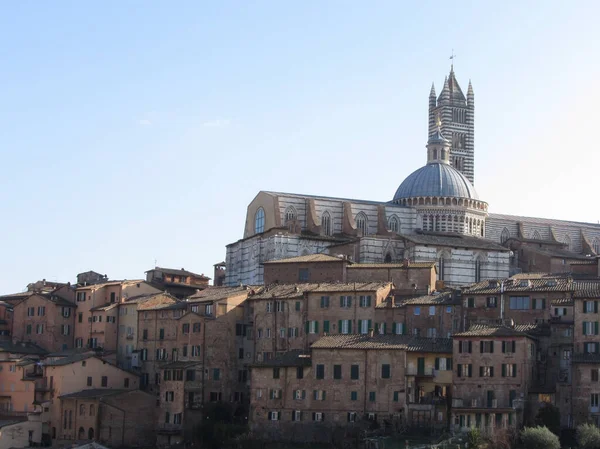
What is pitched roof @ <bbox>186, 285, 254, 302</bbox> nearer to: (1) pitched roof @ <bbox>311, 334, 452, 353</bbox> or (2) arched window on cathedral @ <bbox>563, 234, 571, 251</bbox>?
(1) pitched roof @ <bbox>311, 334, 452, 353</bbox>

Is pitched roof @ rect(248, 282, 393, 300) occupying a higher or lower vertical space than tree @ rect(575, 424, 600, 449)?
higher

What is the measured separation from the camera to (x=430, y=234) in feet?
307

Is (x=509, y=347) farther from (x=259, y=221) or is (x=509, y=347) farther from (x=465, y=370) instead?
(x=259, y=221)

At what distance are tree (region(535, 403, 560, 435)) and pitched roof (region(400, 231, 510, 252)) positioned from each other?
31284 millimetres

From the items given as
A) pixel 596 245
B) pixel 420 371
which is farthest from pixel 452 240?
pixel 420 371

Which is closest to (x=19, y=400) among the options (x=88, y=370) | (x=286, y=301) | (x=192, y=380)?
(x=88, y=370)

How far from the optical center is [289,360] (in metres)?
65.2

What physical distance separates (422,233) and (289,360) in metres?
31.1

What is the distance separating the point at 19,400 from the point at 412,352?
2525 centimetres

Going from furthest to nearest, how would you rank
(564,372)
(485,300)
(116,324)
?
(116,324)
(485,300)
(564,372)

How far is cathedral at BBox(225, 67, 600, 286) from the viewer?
3472 inches

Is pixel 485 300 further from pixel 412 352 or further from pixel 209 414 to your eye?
pixel 209 414

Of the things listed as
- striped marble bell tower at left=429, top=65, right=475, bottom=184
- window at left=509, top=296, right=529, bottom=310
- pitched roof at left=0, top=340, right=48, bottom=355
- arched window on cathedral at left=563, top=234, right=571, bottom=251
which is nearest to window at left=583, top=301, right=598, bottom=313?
window at left=509, top=296, right=529, bottom=310

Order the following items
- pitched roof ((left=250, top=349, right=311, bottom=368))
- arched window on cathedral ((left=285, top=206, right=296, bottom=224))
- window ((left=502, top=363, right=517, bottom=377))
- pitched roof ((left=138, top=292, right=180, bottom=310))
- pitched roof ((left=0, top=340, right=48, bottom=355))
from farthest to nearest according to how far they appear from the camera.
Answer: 1. arched window on cathedral ((left=285, top=206, right=296, bottom=224))
2. pitched roof ((left=0, top=340, right=48, bottom=355))
3. pitched roof ((left=138, top=292, right=180, bottom=310))
4. pitched roof ((left=250, top=349, right=311, bottom=368))
5. window ((left=502, top=363, right=517, bottom=377))
